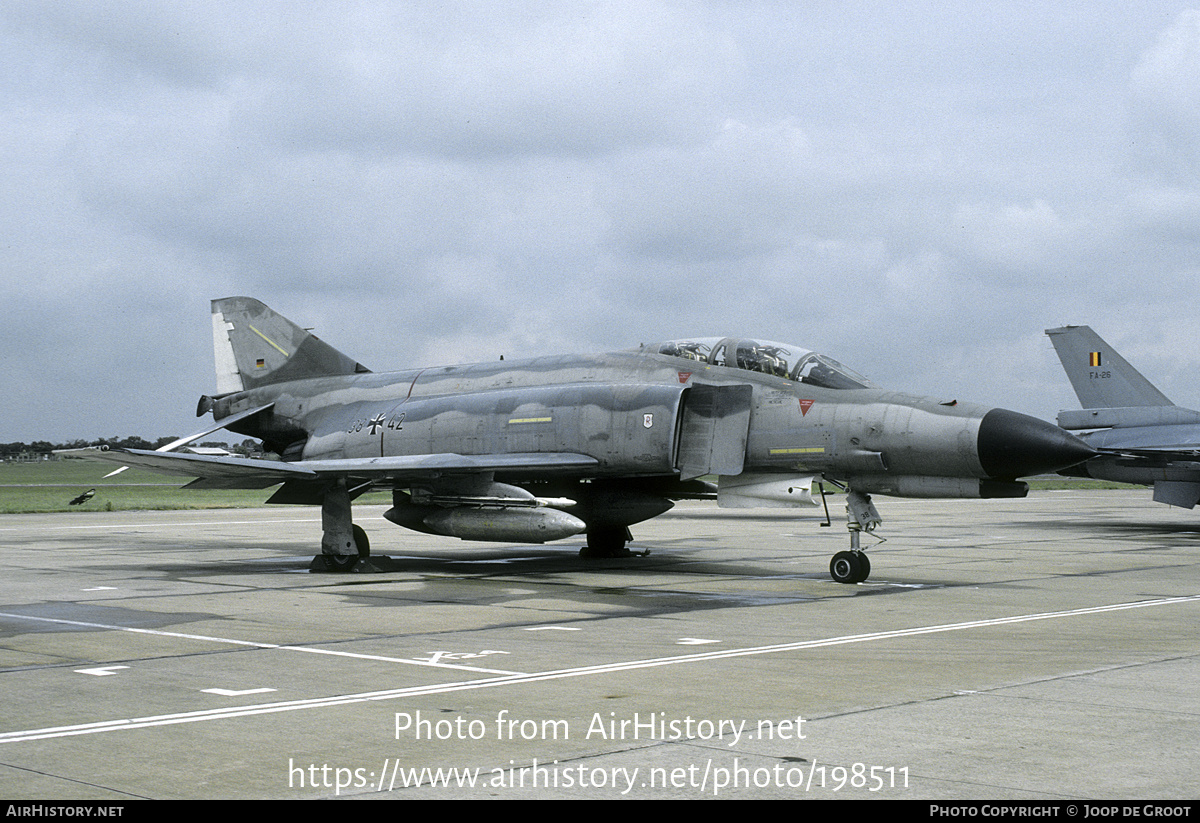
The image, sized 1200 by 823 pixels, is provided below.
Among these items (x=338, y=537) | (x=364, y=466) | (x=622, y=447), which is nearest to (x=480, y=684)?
(x=622, y=447)

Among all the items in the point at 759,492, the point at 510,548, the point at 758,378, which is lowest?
the point at 510,548

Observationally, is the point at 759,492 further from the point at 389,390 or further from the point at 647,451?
the point at 389,390

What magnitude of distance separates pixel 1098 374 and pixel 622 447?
18692 millimetres

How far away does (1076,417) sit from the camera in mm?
27828

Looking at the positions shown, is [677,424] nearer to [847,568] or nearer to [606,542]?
[847,568]

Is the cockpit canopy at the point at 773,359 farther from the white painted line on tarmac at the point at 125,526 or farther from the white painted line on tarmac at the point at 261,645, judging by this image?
the white painted line on tarmac at the point at 125,526

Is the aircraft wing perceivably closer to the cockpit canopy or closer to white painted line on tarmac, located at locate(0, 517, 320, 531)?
the cockpit canopy

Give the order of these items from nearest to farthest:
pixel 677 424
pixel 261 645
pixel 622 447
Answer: pixel 261 645 → pixel 677 424 → pixel 622 447

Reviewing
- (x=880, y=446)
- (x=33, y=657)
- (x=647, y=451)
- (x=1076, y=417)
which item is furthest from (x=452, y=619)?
(x=1076, y=417)

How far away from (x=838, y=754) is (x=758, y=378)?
9279 millimetres

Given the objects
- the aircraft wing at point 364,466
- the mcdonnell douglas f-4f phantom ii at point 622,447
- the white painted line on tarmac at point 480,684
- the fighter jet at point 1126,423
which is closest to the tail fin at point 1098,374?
the fighter jet at point 1126,423

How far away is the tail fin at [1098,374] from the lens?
27.8 meters

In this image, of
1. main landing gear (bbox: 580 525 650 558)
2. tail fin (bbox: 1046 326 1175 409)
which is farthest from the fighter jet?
main landing gear (bbox: 580 525 650 558)

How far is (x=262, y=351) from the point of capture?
771 inches
